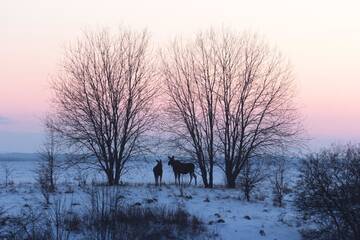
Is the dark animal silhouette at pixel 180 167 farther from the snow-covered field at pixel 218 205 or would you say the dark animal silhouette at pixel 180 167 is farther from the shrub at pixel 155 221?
the shrub at pixel 155 221

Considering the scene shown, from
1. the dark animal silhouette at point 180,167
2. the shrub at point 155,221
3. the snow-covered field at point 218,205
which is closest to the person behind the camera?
the shrub at point 155,221

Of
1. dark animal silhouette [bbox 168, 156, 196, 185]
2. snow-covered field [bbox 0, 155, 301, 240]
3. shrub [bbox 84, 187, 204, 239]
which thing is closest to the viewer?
shrub [bbox 84, 187, 204, 239]

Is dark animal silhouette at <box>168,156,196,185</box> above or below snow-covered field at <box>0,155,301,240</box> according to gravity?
above

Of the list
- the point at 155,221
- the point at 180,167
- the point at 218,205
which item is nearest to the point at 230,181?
the point at 180,167

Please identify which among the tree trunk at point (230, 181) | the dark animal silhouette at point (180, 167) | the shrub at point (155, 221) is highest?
the dark animal silhouette at point (180, 167)

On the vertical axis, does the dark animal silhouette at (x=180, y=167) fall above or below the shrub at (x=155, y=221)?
above

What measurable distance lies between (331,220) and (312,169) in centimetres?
169

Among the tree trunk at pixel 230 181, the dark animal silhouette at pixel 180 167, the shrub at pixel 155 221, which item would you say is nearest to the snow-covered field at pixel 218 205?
the shrub at pixel 155 221

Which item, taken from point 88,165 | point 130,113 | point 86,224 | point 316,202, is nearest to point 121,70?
point 130,113

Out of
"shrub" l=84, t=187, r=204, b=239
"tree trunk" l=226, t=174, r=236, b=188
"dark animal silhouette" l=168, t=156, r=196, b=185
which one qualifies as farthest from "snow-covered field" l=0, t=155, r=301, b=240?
"tree trunk" l=226, t=174, r=236, b=188

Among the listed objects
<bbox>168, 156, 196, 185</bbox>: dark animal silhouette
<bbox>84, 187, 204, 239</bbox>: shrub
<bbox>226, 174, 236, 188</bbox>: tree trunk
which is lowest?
<bbox>84, 187, 204, 239</bbox>: shrub

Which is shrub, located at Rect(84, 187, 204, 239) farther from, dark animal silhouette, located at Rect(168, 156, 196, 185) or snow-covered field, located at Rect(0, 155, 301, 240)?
dark animal silhouette, located at Rect(168, 156, 196, 185)

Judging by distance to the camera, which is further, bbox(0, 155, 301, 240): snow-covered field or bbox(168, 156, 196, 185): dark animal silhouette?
bbox(168, 156, 196, 185): dark animal silhouette

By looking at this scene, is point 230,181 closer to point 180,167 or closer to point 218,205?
point 180,167
